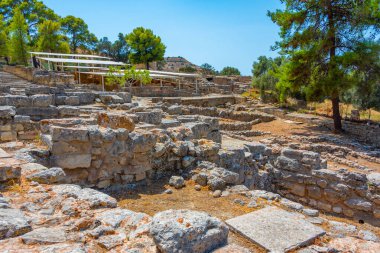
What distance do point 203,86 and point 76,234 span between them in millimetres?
31478

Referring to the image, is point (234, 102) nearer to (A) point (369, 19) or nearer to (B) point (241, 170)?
(A) point (369, 19)

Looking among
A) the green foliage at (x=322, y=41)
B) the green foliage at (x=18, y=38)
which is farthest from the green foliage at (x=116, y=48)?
the green foliage at (x=322, y=41)

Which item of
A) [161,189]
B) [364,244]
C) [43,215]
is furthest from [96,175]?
[364,244]

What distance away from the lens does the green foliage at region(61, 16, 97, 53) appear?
4753 cm

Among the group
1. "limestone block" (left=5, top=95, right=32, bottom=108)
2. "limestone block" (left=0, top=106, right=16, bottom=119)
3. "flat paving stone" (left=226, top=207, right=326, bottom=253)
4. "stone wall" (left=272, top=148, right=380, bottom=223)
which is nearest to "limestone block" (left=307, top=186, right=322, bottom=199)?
"stone wall" (left=272, top=148, right=380, bottom=223)

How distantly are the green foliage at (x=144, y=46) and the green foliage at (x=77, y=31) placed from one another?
12426mm

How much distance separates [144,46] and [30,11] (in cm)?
1976

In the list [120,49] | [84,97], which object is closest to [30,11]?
[120,49]

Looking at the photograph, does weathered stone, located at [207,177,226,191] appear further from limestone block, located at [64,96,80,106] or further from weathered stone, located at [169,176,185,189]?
limestone block, located at [64,96,80,106]

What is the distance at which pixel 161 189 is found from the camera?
5.49 metres

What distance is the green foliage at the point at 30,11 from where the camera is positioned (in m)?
43.9

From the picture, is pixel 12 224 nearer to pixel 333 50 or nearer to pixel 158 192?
pixel 158 192

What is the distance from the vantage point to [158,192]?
5.37 metres

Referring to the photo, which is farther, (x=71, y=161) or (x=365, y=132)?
(x=365, y=132)
